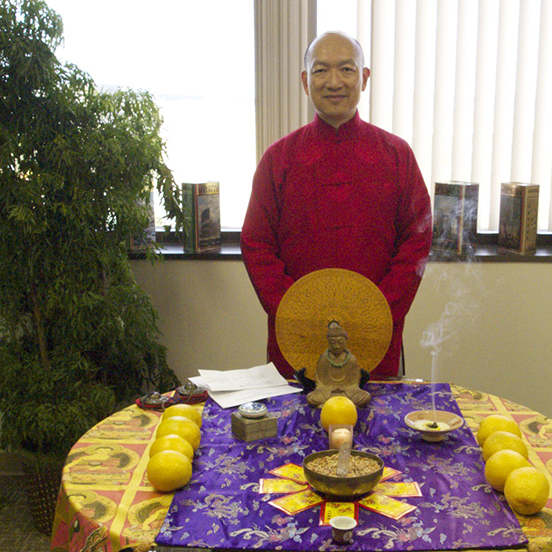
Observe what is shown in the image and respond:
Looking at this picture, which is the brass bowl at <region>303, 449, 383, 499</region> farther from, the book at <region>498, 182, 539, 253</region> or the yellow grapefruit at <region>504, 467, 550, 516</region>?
the book at <region>498, 182, 539, 253</region>

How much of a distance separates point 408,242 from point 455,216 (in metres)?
0.91

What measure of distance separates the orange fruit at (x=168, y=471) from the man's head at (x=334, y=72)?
132 centimetres

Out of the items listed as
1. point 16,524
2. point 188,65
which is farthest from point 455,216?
point 16,524

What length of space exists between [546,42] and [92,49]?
2.10 metres

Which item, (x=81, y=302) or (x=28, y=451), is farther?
(x=28, y=451)

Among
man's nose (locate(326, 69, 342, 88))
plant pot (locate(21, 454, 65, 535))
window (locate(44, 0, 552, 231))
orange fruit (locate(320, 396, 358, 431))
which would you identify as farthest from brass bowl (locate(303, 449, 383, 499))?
window (locate(44, 0, 552, 231))

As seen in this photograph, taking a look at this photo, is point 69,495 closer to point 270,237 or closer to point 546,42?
point 270,237

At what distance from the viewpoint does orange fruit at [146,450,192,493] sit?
4.47 feet

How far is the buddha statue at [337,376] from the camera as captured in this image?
1790mm

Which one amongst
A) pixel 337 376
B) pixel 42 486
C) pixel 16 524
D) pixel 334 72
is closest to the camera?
pixel 337 376

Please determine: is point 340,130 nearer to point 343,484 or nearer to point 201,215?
point 201,215

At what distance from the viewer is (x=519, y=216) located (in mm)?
3088

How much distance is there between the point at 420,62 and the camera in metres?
3.18

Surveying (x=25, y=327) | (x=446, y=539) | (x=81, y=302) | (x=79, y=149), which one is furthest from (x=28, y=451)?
(x=446, y=539)
